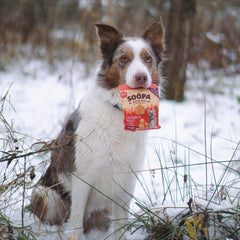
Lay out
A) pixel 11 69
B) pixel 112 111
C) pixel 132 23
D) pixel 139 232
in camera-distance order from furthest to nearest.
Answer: pixel 132 23 < pixel 11 69 < pixel 112 111 < pixel 139 232

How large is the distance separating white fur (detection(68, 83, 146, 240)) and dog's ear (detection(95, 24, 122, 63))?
36cm

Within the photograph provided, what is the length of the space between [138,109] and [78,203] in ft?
2.91

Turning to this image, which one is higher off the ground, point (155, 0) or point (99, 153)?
point (155, 0)

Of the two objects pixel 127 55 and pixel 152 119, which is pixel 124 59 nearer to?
pixel 127 55

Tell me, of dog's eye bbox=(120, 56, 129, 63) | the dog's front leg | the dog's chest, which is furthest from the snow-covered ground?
dog's eye bbox=(120, 56, 129, 63)

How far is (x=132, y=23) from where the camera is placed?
10.7 m

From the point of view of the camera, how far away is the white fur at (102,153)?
2.27m

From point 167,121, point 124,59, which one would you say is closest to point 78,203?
point 124,59

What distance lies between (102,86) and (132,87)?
35 centimetres

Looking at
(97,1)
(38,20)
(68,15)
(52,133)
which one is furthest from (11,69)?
(68,15)

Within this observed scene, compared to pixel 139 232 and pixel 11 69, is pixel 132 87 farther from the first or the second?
pixel 11 69

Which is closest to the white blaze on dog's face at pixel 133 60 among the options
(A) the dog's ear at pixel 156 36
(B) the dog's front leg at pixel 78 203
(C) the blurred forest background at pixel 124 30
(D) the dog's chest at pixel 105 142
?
(A) the dog's ear at pixel 156 36

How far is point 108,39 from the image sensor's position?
8.48 feet

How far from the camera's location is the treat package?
2.16 m
